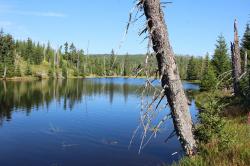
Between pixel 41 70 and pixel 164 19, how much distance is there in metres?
172

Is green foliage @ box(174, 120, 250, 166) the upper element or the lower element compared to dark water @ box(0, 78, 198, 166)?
upper

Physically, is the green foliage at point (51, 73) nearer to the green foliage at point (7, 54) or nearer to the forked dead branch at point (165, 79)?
the green foliage at point (7, 54)

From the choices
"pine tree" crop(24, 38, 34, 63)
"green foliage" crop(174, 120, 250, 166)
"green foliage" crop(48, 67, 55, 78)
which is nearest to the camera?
"green foliage" crop(174, 120, 250, 166)

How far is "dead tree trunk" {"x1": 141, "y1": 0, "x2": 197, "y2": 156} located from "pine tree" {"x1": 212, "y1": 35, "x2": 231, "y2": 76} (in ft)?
238

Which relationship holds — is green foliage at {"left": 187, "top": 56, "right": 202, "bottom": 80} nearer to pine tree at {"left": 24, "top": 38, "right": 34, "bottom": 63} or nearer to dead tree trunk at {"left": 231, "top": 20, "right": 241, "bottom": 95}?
pine tree at {"left": 24, "top": 38, "right": 34, "bottom": 63}

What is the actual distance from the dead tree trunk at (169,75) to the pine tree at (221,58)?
7246 cm

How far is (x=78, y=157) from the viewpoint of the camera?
25.1m

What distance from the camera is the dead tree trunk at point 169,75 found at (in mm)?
8125

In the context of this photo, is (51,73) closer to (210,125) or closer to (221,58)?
(221,58)

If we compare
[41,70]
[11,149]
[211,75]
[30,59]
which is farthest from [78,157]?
[30,59]

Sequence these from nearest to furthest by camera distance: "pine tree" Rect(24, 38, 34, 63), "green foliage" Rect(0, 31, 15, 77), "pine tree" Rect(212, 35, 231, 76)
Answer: "pine tree" Rect(212, 35, 231, 76) < "green foliage" Rect(0, 31, 15, 77) < "pine tree" Rect(24, 38, 34, 63)

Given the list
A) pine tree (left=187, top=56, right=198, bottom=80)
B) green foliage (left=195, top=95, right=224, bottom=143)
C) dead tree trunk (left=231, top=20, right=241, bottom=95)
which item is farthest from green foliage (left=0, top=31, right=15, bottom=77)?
green foliage (left=195, top=95, right=224, bottom=143)

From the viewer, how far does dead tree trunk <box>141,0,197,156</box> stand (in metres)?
8.12

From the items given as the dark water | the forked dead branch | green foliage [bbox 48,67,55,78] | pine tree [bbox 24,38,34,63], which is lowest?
the dark water
